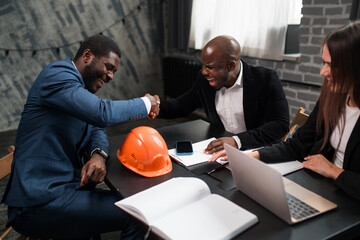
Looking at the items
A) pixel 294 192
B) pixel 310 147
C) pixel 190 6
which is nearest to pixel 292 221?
pixel 294 192

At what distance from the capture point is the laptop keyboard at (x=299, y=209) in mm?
921

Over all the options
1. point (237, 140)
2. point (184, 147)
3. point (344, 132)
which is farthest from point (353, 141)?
point (184, 147)

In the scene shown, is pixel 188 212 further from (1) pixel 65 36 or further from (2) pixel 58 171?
(1) pixel 65 36

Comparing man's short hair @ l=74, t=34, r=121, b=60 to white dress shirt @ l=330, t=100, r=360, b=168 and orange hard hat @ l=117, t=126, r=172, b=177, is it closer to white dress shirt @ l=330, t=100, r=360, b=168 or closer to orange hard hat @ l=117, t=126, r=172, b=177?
orange hard hat @ l=117, t=126, r=172, b=177

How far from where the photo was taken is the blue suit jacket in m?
1.21

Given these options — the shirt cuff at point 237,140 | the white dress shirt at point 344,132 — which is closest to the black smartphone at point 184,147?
the shirt cuff at point 237,140

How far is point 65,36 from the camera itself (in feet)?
14.0

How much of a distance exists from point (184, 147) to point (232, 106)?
62cm

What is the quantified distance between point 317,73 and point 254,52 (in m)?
0.83

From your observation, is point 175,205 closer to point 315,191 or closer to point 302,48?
point 315,191

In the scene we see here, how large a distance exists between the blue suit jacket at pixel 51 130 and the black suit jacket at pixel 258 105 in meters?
0.73

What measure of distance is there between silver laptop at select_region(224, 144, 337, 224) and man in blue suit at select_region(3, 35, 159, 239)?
1.62ft

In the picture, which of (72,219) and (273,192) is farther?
(72,219)

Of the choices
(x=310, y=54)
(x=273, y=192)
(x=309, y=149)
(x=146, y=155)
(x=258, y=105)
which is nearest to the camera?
(x=273, y=192)
